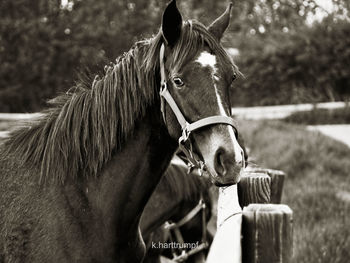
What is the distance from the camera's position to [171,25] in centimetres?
215

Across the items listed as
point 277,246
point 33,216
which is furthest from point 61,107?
point 277,246

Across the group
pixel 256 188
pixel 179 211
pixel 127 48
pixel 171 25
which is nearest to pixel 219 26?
pixel 171 25

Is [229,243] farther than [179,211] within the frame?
No

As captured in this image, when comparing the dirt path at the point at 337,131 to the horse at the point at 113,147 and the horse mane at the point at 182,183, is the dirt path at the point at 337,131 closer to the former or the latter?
the horse mane at the point at 182,183

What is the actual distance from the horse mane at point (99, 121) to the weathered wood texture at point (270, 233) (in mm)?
1058

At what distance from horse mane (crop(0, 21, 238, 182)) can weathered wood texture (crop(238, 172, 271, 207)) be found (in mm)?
646

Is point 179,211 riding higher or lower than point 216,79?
lower

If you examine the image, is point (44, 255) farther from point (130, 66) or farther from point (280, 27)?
point (280, 27)

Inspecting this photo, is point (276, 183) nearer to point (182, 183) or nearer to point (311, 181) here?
point (182, 183)

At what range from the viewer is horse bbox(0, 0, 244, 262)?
2035mm

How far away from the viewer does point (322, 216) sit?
4922 mm

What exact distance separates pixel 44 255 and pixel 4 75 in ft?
37.8

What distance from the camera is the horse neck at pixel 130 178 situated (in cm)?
217

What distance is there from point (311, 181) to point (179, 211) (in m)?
3.26
